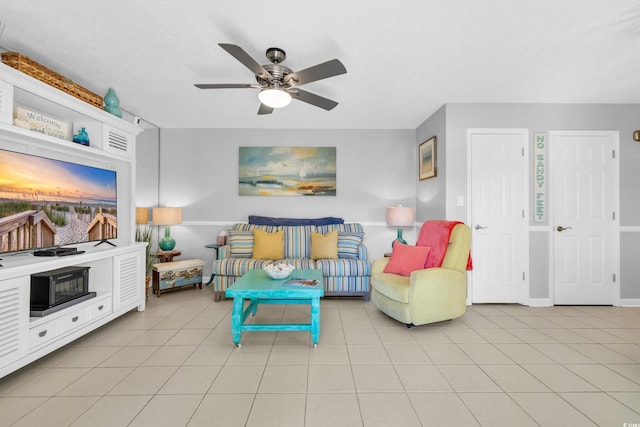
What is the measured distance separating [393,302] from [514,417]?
1326mm

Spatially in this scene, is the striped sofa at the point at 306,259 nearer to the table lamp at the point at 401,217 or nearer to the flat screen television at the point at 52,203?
the table lamp at the point at 401,217

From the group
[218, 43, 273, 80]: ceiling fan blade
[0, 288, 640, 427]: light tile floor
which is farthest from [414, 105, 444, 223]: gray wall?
[218, 43, 273, 80]: ceiling fan blade

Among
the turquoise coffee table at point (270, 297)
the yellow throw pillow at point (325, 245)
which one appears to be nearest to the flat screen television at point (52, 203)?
the turquoise coffee table at point (270, 297)

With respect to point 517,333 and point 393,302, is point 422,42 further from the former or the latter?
point 517,333

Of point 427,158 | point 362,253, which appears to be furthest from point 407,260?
point 427,158

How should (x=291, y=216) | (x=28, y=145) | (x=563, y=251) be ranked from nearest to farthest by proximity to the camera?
(x=28, y=145), (x=563, y=251), (x=291, y=216)

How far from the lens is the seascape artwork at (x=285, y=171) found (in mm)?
4621

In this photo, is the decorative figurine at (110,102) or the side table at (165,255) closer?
the decorative figurine at (110,102)

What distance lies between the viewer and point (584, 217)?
347 centimetres

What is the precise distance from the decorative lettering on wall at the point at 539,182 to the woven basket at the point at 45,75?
4820 millimetres

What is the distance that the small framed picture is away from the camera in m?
3.84

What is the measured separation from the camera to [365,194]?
15.4ft

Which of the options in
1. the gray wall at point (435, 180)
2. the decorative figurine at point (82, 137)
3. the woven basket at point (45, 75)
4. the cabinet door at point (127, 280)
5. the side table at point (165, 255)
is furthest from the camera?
the side table at point (165, 255)

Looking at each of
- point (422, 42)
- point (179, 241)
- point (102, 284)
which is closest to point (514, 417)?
point (422, 42)
